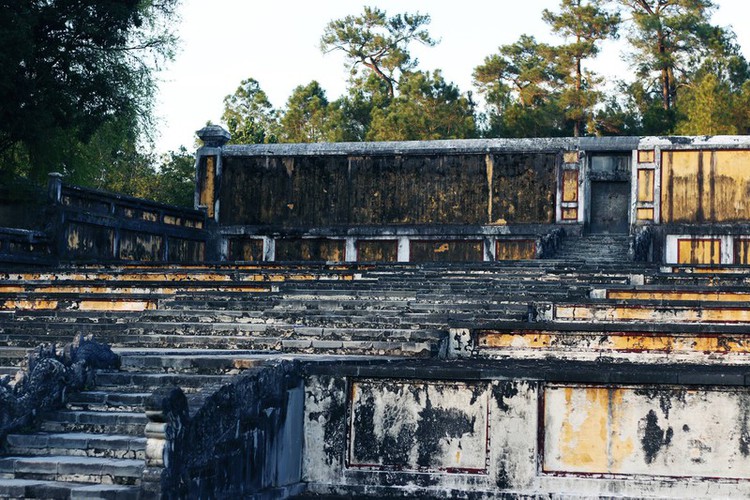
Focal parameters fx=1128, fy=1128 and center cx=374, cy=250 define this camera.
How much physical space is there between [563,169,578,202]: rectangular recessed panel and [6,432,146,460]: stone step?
1888cm

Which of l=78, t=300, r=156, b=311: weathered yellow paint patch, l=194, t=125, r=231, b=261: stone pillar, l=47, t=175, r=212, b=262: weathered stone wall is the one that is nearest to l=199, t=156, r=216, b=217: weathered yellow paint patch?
l=194, t=125, r=231, b=261: stone pillar

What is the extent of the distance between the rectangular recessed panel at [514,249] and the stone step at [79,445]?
60.5 feet

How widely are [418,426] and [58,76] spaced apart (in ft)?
54.3

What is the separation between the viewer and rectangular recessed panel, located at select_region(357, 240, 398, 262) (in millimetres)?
26484

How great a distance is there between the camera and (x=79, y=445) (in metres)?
7.77

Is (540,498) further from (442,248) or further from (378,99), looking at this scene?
(378,99)

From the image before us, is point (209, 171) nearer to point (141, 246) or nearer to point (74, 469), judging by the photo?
point (141, 246)

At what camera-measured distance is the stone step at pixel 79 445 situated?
7.68 m

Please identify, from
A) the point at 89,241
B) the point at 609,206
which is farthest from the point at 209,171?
the point at 609,206

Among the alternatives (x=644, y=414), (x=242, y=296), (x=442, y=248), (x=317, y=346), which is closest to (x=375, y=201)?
(x=442, y=248)

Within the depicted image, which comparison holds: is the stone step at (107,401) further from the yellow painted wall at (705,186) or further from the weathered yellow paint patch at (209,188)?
the weathered yellow paint patch at (209,188)

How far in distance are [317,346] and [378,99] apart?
32.5 meters


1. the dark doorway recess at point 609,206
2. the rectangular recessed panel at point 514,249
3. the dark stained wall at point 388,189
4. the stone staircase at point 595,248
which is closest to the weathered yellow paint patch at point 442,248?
the dark stained wall at point 388,189

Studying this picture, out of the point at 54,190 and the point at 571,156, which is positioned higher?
the point at 571,156
